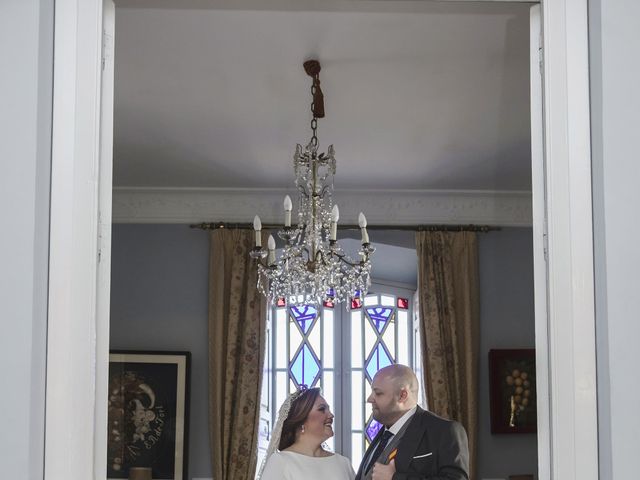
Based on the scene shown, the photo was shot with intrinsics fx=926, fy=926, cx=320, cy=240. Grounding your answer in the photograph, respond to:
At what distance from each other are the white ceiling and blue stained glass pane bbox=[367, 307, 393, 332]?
1.18 m

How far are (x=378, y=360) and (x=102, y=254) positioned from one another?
5170 mm

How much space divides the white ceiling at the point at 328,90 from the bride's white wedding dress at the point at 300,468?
1779 millimetres

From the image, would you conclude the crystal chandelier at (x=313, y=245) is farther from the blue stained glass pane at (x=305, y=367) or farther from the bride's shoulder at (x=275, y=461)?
the blue stained glass pane at (x=305, y=367)

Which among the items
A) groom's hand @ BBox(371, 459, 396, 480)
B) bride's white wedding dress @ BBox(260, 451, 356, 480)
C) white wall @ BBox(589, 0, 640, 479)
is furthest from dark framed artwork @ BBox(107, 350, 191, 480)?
white wall @ BBox(589, 0, 640, 479)

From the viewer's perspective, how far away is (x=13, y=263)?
→ 1.79 m

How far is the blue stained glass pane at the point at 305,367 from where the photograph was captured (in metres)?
6.88

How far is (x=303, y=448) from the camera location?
5027 mm

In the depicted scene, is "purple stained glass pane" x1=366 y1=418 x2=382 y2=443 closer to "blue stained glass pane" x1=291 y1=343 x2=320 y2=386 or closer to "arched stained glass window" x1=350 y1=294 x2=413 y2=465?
"arched stained glass window" x1=350 y1=294 x2=413 y2=465

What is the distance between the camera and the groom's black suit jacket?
486 centimetres

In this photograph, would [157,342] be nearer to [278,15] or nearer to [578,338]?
[278,15]

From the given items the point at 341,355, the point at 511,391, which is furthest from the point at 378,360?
the point at 511,391

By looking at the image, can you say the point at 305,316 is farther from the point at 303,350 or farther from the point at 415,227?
the point at 415,227

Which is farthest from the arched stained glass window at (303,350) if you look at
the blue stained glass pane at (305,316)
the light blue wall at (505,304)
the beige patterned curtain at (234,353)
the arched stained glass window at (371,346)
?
the light blue wall at (505,304)

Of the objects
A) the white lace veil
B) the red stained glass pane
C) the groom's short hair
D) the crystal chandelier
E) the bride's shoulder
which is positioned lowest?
the bride's shoulder
